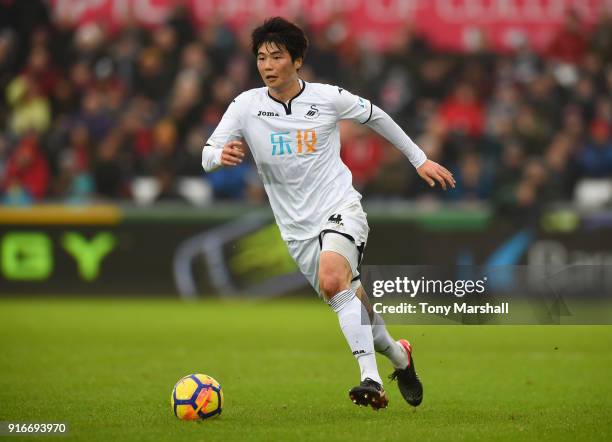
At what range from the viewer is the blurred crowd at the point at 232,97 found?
18.3 metres

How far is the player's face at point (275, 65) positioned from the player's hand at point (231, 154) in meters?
0.63

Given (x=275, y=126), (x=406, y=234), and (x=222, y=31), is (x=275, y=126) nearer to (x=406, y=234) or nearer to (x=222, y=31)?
(x=406, y=234)

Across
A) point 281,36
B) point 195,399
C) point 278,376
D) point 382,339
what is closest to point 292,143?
point 281,36

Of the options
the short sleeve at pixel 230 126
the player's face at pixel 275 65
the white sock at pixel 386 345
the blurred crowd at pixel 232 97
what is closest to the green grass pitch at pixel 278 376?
the white sock at pixel 386 345

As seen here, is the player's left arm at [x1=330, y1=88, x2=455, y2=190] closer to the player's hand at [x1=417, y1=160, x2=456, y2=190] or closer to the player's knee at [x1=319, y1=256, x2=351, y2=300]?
the player's hand at [x1=417, y1=160, x2=456, y2=190]

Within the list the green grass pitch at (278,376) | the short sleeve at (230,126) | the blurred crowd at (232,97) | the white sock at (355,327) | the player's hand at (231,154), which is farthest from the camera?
the blurred crowd at (232,97)

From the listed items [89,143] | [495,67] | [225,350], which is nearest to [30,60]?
[89,143]

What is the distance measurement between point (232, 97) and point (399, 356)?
37.3ft

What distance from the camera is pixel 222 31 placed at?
Result: 800 inches

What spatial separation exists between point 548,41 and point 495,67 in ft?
4.27

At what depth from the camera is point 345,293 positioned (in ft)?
25.9

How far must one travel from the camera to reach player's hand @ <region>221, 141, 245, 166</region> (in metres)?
7.63

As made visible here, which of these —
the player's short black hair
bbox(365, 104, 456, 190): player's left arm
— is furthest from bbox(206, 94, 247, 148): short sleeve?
bbox(365, 104, 456, 190): player's left arm

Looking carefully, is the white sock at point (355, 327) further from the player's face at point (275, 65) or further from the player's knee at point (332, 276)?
the player's face at point (275, 65)
